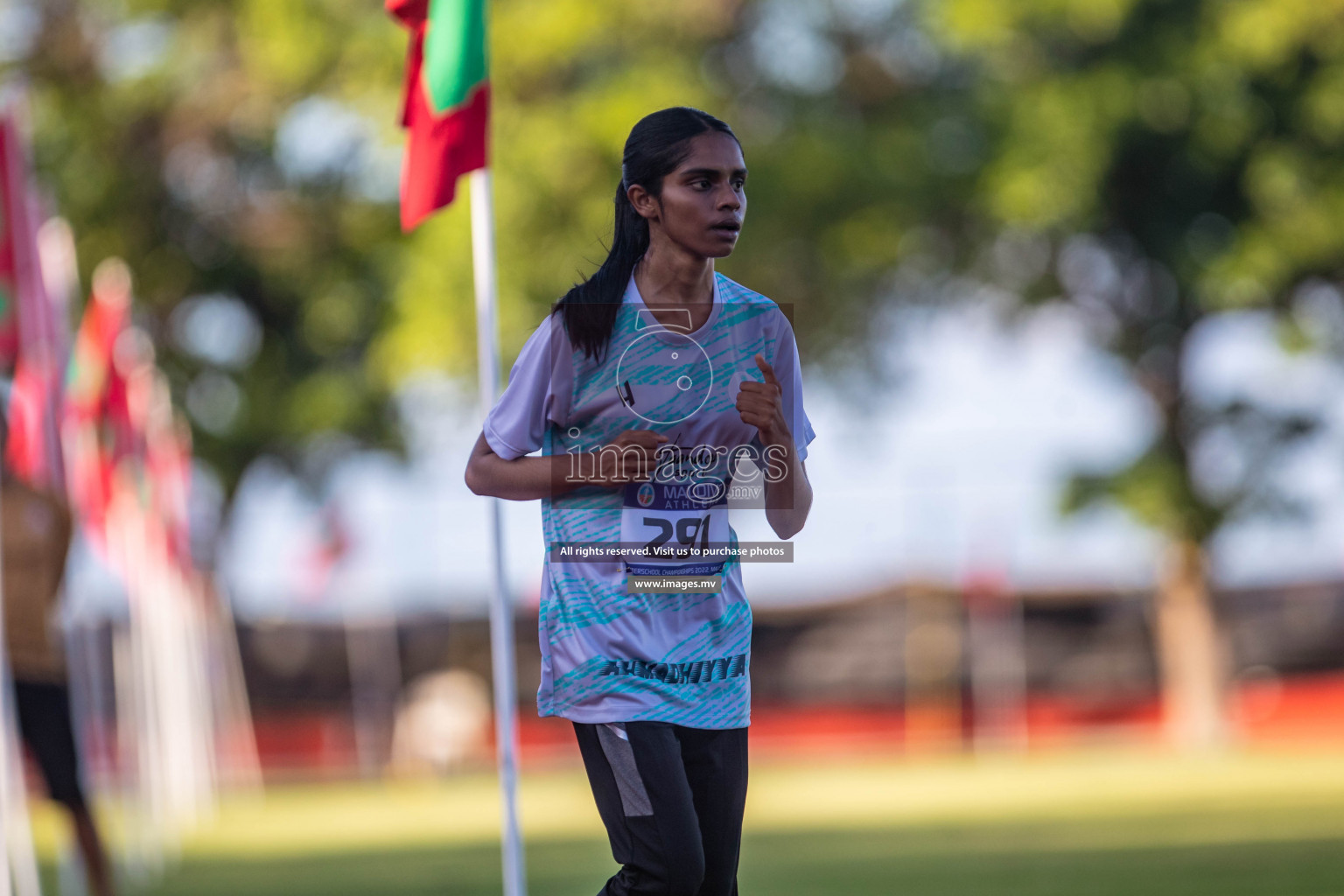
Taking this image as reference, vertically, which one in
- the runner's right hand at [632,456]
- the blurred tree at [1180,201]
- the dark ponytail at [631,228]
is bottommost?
the runner's right hand at [632,456]

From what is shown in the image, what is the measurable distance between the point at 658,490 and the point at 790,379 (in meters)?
0.46

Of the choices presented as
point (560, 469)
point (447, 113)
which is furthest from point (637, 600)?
point (447, 113)

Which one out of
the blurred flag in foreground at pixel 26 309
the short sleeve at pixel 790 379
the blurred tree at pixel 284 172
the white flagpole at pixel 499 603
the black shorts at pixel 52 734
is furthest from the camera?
the blurred tree at pixel 284 172

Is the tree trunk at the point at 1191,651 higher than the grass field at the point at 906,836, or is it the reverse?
the tree trunk at the point at 1191,651

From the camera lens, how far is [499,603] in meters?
6.41

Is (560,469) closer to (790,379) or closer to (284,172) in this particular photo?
(790,379)

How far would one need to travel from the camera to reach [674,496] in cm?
467

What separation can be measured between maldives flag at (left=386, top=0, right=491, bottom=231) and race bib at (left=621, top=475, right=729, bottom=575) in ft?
8.92

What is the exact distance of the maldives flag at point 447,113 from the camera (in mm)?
7215

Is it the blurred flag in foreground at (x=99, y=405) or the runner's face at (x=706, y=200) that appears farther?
the blurred flag in foreground at (x=99, y=405)

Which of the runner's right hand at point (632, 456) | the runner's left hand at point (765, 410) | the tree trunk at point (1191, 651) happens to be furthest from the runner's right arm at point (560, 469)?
the tree trunk at point (1191, 651)

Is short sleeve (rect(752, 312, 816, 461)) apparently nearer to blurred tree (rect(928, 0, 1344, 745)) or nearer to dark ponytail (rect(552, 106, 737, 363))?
dark ponytail (rect(552, 106, 737, 363))

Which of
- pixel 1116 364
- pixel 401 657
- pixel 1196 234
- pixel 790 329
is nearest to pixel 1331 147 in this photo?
pixel 1196 234

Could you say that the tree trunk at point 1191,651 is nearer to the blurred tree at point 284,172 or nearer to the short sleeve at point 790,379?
the blurred tree at point 284,172
